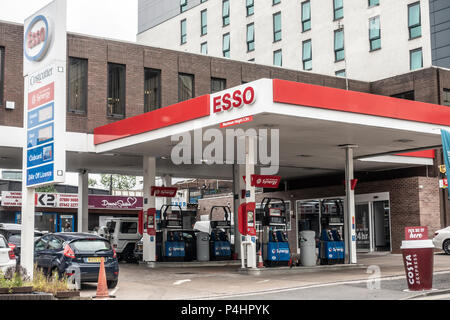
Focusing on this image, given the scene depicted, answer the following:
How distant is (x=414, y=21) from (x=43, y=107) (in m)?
30.4

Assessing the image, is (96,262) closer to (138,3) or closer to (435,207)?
(435,207)

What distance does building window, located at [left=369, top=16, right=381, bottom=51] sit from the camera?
40312 mm

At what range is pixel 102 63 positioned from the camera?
24.4 metres

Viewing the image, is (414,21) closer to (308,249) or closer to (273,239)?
(308,249)

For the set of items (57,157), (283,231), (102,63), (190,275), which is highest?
(102,63)

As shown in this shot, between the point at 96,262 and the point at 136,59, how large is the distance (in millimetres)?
12108

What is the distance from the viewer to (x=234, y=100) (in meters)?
16.8

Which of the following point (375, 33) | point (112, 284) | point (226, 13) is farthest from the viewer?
point (226, 13)

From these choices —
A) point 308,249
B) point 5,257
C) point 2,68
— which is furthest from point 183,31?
point 5,257

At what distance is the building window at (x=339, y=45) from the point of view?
42.2 metres

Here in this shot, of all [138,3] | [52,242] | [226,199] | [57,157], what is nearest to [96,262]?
[52,242]

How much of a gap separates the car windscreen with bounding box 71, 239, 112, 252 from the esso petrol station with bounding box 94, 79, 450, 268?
446 centimetres

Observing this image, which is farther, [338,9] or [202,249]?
[338,9]
